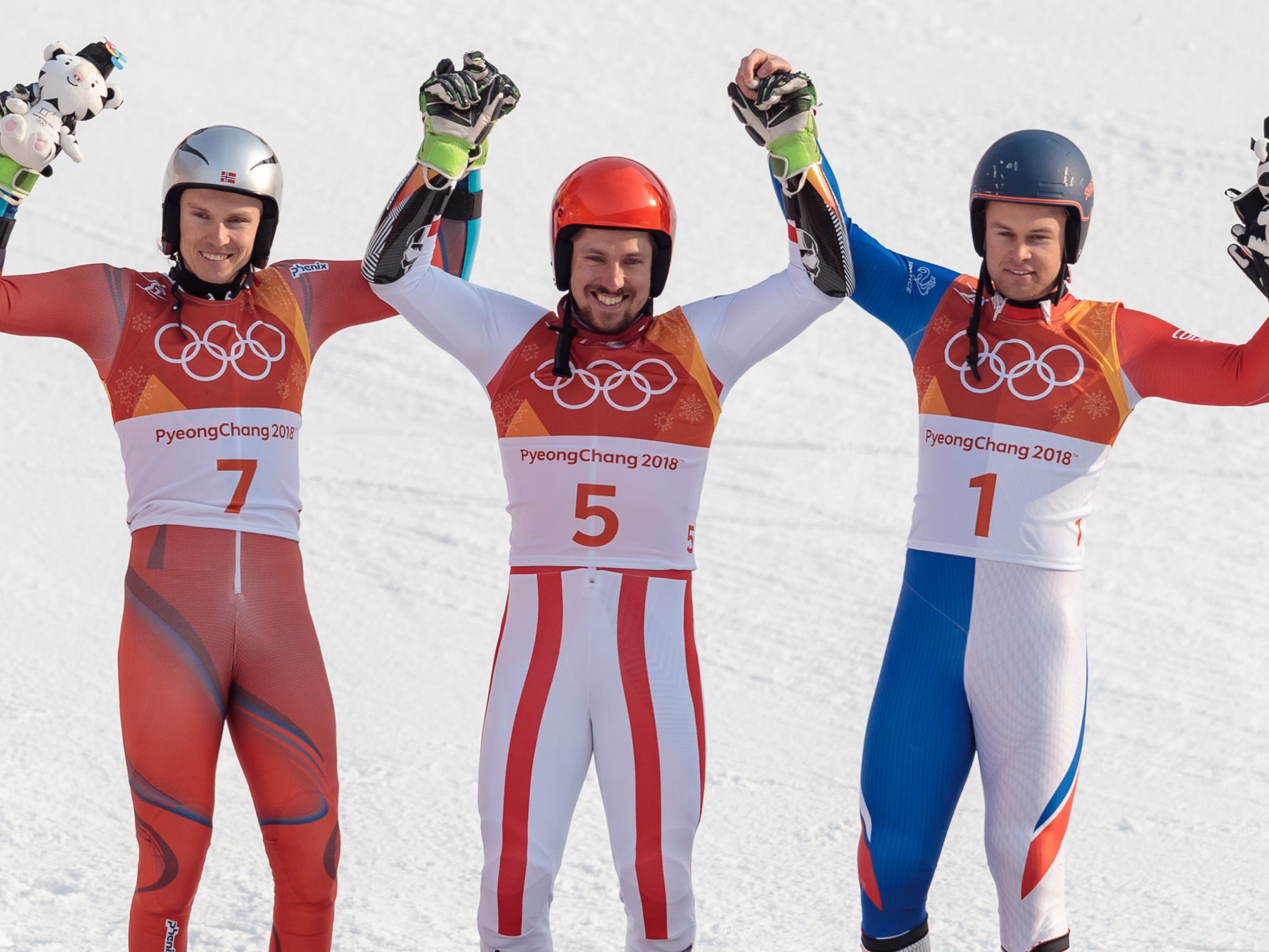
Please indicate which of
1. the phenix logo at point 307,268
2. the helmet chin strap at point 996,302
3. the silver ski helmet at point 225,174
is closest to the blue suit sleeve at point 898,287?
the helmet chin strap at point 996,302

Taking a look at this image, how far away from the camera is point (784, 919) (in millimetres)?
6680

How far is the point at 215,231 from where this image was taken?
15.8ft

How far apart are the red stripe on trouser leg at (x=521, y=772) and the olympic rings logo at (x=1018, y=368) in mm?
1386

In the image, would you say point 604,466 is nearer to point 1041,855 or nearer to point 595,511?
point 595,511

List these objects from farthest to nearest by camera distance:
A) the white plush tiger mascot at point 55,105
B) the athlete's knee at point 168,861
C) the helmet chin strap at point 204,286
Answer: the helmet chin strap at point 204,286, the white plush tiger mascot at point 55,105, the athlete's knee at point 168,861

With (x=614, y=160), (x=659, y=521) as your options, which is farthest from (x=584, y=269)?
(x=659, y=521)

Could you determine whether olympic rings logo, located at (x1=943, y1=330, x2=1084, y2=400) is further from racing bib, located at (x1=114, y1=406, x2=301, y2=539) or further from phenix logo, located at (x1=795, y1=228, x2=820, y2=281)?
racing bib, located at (x1=114, y1=406, x2=301, y2=539)

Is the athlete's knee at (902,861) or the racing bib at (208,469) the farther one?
the racing bib at (208,469)

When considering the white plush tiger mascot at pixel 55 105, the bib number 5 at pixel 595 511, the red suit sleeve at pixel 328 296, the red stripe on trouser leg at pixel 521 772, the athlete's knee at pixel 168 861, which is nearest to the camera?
the red stripe on trouser leg at pixel 521 772

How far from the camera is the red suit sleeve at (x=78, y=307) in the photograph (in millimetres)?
4734

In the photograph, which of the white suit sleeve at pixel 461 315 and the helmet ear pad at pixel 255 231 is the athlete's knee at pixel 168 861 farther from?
the helmet ear pad at pixel 255 231

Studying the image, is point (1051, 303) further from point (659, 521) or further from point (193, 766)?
point (193, 766)

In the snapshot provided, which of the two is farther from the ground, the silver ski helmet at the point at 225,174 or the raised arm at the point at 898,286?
the silver ski helmet at the point at 225,174

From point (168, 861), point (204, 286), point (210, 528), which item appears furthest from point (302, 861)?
point (204, 286)
